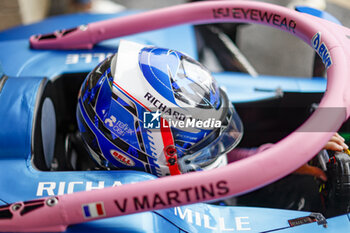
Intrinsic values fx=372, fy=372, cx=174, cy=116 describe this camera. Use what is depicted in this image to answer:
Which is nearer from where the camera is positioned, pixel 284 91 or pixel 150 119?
pixel 150 119

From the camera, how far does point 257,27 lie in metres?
2.79

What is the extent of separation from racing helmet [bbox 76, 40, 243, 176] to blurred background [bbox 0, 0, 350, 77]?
3.83 ft

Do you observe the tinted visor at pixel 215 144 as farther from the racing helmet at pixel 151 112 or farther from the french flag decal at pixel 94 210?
the french flag decal at pixel 94 210

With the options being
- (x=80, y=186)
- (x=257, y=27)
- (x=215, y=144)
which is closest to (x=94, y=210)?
(x=80, y=186)

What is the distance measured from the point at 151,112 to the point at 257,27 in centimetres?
215

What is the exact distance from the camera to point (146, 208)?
74 cm

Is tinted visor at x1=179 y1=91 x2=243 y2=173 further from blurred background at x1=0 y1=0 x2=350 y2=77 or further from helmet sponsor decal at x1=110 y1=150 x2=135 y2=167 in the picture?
blurred background at x1=0 y1=0 x2=350 y2=77

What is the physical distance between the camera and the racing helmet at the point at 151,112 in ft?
2.81

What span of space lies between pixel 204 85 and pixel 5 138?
52 centimetres

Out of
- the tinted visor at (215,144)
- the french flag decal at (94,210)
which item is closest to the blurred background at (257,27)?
the tinted visor at (215,144)

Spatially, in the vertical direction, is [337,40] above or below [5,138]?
above

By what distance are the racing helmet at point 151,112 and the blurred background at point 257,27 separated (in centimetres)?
117

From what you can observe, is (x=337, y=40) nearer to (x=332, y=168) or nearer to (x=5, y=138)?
(x=332, y=168)

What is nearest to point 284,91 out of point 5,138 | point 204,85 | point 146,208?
point 204,85
